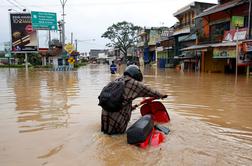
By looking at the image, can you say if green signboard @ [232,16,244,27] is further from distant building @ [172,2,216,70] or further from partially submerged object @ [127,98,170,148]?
partially submerged object @ [127,98,170,148]

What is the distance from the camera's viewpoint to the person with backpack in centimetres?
392

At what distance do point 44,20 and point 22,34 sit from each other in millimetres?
7735

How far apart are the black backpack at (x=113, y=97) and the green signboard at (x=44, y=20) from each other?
27977mm

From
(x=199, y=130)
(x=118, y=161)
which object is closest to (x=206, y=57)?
(x=199, y=130)

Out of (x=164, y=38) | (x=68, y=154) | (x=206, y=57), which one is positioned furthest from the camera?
(x=164, y=38)

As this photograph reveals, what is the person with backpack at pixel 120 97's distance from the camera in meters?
3.92

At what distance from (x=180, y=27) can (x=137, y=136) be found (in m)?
32.7

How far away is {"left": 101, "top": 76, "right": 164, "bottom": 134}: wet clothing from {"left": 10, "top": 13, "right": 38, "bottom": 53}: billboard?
34463mm

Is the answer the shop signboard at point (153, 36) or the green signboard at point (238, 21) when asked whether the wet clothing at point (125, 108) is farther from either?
the shop signboard at point (153, 36)

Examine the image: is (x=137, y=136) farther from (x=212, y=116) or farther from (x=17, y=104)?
(x=17, y=104)

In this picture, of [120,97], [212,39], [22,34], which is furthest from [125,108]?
[22,34]

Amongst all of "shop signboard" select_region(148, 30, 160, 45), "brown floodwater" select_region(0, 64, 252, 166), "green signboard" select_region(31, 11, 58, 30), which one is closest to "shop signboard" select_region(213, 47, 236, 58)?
"brown floodwater" select_region(0, 64, 252, 166)

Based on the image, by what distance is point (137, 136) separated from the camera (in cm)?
367

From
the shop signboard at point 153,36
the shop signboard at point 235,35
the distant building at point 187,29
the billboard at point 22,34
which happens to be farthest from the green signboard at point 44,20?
the shop signboard at point 153,36
